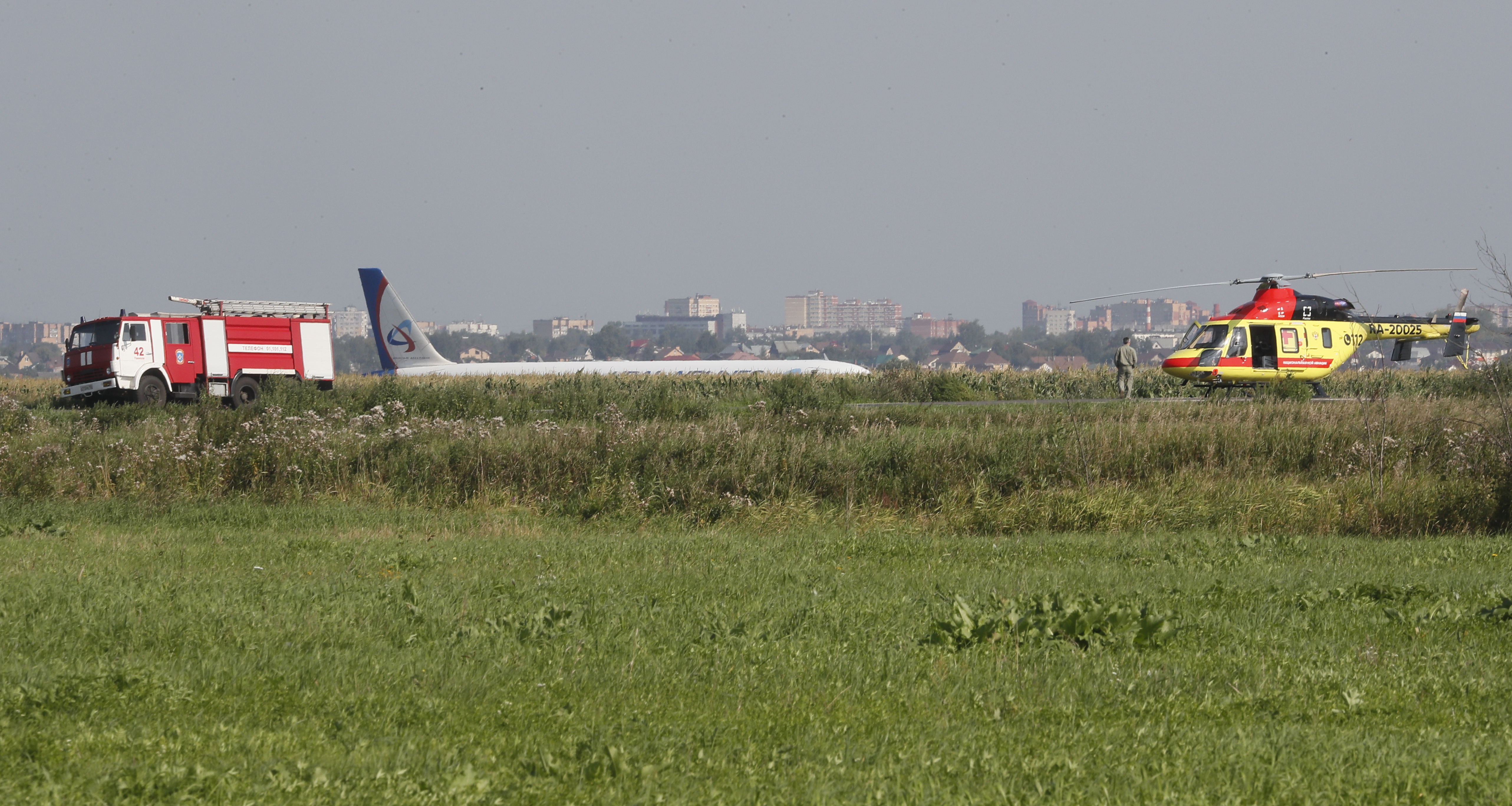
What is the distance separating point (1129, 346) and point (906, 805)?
30564mm

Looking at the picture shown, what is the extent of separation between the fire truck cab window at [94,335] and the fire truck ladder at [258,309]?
2.12m

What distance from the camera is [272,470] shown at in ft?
56.4

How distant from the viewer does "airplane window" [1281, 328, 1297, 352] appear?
29.7 m

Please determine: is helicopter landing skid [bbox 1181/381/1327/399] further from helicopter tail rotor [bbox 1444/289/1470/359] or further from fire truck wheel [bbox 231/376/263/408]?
fire truck wheel [bbox 231/376/263/408]

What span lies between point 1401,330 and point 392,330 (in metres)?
46.7

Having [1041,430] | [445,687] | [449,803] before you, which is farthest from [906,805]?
[1041,430]

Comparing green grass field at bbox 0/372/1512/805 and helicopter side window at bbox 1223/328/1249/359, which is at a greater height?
helicopter side window at bbox 1223/328/1249/359

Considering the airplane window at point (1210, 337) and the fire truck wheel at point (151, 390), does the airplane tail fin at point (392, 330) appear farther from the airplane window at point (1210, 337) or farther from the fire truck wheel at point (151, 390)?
the airplane window at point (1210, 337)

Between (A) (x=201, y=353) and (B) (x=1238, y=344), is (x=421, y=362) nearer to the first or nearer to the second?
(A) (x=201, y=353)

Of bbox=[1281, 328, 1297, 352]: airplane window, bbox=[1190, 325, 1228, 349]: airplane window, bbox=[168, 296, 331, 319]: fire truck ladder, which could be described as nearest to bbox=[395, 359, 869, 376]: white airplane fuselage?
bbox=[168, 296, 331, 319]: fire truck ladder

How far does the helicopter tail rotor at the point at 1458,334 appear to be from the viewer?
29156 mm

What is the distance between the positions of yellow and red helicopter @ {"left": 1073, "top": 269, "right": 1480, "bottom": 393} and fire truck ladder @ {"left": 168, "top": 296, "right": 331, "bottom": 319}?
25854 mm

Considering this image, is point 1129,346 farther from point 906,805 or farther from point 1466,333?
point 906,805

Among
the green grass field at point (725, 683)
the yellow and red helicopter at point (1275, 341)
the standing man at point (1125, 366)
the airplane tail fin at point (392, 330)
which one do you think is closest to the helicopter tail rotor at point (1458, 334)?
the yellow and red helicopter at point (1275, 341)
